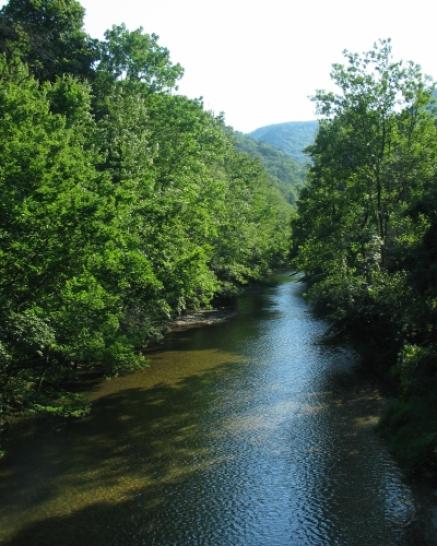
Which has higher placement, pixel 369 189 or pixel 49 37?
pixel 49 37

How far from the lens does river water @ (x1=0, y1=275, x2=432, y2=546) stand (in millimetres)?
14773

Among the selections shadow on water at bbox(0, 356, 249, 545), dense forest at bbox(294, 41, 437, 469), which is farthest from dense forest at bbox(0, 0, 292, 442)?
dense forest at bbox(294, 41, 437, 469)

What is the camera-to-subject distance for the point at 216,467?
18500 mm

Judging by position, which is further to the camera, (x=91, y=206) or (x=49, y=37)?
(x=49, y=37)

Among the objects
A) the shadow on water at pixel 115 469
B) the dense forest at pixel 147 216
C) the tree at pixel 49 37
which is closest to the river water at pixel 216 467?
the shadow on water at pixel 115 469

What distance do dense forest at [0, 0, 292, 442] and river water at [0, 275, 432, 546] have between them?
88.2 inches

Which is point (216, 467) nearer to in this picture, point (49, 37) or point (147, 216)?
point (147, 216)

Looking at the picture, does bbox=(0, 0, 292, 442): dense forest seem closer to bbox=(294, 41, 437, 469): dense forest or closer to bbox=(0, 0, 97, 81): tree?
bbox=(0, 0, 97, 81): tree

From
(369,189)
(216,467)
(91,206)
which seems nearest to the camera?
(91,206)

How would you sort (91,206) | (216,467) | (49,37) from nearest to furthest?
1. (91,206)
2. (216,467)
3. (49,37)

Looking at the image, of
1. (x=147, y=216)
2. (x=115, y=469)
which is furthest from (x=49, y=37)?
(x=115, y=469)

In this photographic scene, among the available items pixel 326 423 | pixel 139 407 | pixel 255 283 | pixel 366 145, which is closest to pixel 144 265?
pixel 139 407

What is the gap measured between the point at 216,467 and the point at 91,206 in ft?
32.6

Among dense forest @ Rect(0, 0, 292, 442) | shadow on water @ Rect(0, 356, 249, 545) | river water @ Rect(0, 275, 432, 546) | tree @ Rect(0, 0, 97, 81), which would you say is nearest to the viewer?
river water @ Rect(0, 275, 432, 546)
